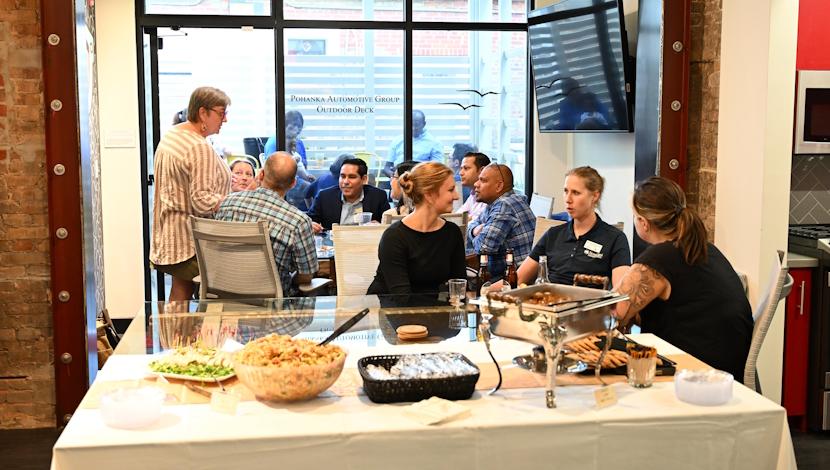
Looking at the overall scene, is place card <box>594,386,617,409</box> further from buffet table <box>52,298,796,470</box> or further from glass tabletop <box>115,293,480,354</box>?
glass tabletop <box>115,293,480,354</box>

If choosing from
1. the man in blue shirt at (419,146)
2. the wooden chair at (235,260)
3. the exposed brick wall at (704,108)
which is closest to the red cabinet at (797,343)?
the exposed brick wall at (704,108)

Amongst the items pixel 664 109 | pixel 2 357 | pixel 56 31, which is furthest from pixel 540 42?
pixel 2 357

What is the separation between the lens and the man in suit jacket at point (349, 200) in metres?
6.64

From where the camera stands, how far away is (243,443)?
7.11ft

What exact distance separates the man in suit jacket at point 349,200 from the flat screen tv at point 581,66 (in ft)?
5.34

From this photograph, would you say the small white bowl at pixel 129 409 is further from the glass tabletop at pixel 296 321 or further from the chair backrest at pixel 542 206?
the chair backrest at pixel 542 206

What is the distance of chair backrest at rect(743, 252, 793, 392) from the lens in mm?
3086

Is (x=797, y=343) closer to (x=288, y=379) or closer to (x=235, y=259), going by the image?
(x=235, y=259)

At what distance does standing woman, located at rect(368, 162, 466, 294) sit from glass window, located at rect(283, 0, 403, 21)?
13.0ft

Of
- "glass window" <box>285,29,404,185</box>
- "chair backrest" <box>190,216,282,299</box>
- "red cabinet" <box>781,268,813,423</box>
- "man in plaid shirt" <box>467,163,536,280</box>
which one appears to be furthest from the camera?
"glass window" <box>285,29,404,185</box>

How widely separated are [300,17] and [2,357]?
4.16m

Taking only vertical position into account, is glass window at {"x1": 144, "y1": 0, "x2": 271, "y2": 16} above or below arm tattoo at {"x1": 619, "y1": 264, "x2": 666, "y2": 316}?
above

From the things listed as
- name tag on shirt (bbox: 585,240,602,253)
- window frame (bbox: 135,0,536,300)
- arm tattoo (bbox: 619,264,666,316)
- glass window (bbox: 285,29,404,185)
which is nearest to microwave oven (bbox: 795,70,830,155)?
name tag on shirt (bbox: 585,240,602,253)

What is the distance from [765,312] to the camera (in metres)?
3.11
